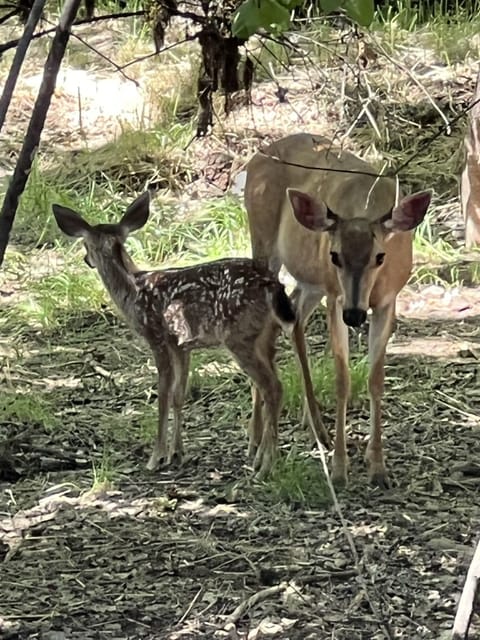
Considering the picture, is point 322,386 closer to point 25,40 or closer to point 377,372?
point 377,372

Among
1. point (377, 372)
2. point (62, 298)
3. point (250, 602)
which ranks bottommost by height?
point (250, 602)

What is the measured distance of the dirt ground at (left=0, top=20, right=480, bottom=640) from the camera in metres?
4.21

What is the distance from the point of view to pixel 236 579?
4.48 m

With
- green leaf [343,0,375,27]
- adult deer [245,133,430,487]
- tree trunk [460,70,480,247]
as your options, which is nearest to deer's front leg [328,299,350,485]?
adult deer [245,133,430,487]

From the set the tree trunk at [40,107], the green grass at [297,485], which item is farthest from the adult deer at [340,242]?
the tree trunk at [40,107]

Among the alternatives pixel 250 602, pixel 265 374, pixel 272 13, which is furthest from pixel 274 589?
pixel 272 13

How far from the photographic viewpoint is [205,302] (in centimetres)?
560

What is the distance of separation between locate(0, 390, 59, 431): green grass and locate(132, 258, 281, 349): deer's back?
2.58 ft

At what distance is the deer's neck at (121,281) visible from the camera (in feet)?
19.4

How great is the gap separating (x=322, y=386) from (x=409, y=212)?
1527mm

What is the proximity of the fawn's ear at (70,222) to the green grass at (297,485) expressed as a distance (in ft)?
4.63

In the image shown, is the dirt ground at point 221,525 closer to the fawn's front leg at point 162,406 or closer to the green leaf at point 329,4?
the fawn's front leg at point 162,406

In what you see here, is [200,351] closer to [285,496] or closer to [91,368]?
[91,368]

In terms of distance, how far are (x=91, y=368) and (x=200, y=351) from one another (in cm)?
64
